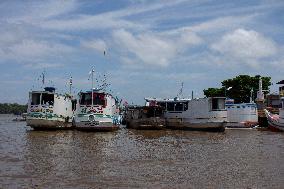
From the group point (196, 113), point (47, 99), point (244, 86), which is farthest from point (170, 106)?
point (244, 86)

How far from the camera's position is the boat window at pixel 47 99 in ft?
123

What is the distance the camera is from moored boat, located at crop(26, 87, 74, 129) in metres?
36.9

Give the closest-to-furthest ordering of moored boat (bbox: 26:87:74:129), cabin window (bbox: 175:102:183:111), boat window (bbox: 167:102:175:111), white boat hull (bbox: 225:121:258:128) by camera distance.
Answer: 1. moored boat (bbox: 26:87:74:129)
2. cabin window (bbox: 175:102:183:111)
3. boat window (bbox: 167:102:175:111)
4. white boat hull (bbox: 225:121:258:128)

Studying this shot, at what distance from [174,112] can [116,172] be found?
32.8 m

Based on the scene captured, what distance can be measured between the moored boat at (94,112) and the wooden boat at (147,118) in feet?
20.3

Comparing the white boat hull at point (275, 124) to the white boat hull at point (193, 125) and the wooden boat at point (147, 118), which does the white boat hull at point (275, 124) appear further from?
the wooden boat at point (147, 118)

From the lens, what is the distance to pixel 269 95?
219 ft

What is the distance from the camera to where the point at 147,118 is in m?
42.8

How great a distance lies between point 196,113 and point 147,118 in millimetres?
5083

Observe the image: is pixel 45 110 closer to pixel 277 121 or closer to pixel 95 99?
pixel 95 99

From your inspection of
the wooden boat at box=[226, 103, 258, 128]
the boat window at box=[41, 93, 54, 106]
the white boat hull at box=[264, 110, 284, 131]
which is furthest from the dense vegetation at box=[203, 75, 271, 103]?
the boat window at box=[41, 93, 54, 106]

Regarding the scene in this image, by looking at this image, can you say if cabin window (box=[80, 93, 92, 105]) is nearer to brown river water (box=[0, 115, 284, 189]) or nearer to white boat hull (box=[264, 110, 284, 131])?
brown river water (box=[0, 115, 284, 189])

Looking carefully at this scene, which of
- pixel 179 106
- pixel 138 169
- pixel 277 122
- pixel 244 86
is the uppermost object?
pixel 244 86

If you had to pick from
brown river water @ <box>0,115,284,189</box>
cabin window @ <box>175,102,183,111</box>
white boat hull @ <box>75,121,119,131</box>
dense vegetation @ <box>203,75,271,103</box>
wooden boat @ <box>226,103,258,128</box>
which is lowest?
brown river water @ <box>0,115,284,189</box>
